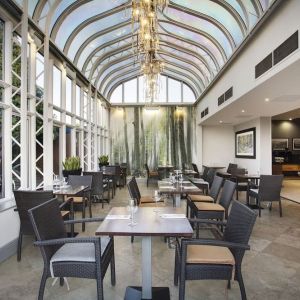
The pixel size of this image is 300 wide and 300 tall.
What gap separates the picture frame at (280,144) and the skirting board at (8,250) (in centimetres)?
1253

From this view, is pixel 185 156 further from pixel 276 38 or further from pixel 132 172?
pixel 276 38

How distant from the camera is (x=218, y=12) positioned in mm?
6391

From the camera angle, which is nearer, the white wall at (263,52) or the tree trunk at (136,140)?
the white wall at (263,52)

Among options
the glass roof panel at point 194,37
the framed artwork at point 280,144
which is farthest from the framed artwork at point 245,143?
the glass roof panel at point 194,37

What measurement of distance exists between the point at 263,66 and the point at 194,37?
4276 millimetres

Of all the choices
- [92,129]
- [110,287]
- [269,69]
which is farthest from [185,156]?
[110,287]

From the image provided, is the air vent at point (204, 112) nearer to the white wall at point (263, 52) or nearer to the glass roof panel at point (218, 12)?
the white wall at point (263, 52)

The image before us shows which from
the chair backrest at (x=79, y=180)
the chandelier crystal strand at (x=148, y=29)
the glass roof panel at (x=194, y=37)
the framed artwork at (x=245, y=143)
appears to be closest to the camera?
the chandelier crystal strand at (x=148, y=29)

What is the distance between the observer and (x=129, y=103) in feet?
42.5

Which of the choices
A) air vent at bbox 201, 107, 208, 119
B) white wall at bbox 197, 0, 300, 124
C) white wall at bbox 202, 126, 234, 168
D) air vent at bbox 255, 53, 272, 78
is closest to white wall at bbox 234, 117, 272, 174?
air vent at bbox 201, 107, 208, 119

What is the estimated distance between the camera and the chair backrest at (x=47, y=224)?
7.62ft

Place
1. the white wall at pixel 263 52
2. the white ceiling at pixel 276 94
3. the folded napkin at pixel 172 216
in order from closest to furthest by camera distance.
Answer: the folded napkin at pixel 172 216 < the white wall at pixel 263 52 < the white ceiling at pixel 276 94

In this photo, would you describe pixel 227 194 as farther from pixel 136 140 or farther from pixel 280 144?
pixel 280 144

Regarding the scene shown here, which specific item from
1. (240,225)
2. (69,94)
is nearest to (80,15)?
(69,94)
